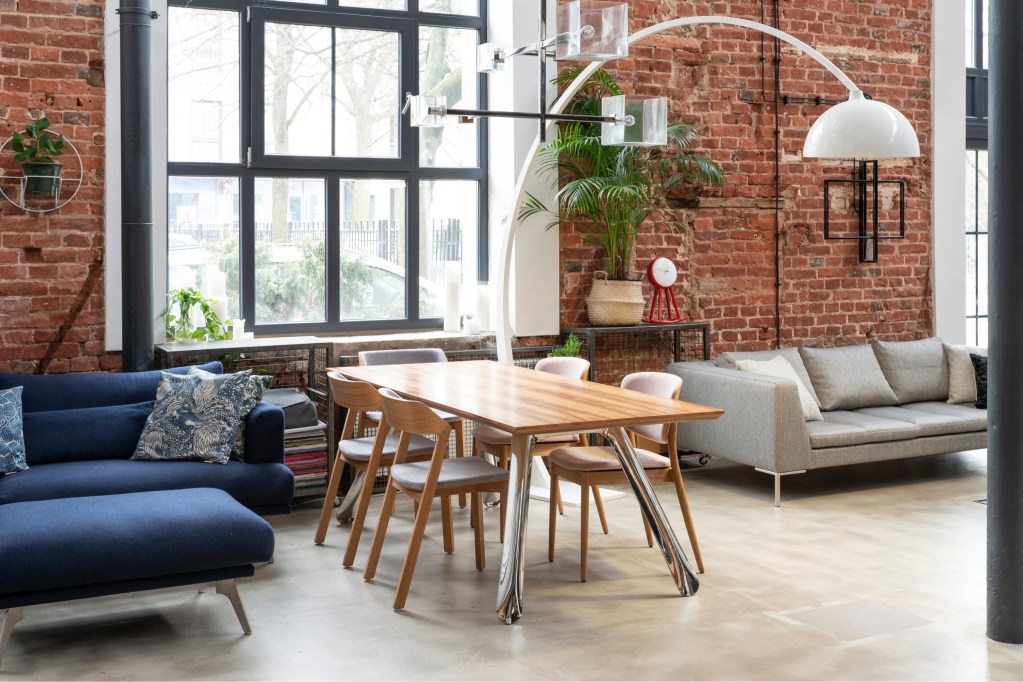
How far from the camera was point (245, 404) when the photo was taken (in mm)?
5312

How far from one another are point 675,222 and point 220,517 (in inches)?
172

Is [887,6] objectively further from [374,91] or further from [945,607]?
[945,607]

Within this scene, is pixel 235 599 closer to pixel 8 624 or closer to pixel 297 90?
pixel 8 624

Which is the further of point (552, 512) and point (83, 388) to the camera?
point (83, 388)

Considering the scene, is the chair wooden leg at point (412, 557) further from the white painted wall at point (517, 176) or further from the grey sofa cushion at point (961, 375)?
the grey sofa cushion at point (961, 375)

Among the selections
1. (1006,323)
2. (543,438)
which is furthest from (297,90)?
(1006,323)

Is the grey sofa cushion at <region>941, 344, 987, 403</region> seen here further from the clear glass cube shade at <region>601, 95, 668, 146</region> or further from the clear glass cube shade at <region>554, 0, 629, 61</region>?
the clear glass cube shade at <region>554, 0, 629, 61</region>

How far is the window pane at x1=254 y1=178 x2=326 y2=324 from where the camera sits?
6.73 metres

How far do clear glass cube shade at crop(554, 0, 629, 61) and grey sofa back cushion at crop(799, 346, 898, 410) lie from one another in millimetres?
3627

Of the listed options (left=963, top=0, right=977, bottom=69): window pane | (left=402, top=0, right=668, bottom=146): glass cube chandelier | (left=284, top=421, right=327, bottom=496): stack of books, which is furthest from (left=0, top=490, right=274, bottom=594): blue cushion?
(left=963, top=0, right=977, bottom=69): window pane

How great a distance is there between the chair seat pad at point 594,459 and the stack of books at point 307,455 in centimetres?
162

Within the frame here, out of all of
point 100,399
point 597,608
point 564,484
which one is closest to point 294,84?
point 100,399

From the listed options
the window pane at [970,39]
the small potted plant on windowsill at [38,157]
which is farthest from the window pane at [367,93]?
the window pane at [970,39]

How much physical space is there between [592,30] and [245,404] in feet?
8.09
